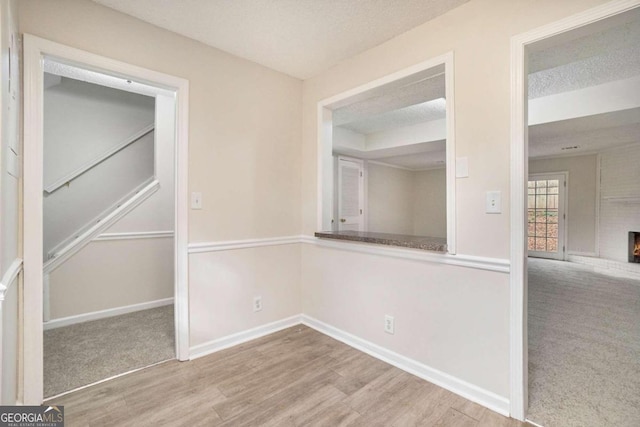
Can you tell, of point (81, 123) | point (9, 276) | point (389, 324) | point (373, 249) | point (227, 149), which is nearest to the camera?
point (9, 276)

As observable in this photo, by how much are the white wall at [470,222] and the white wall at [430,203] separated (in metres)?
5.84

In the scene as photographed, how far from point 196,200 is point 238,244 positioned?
52 centimetres

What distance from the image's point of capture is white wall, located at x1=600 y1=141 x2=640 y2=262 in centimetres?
557

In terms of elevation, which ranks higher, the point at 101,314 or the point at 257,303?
the point at 257,303

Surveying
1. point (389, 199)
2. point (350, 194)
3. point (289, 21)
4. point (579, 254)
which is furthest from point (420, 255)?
point (579, 254)

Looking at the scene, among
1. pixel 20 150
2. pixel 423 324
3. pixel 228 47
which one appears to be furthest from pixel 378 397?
pixel 228 47

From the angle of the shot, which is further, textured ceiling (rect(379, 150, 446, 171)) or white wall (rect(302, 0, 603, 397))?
textured ceiling (rect(379, 150, 446, 171))

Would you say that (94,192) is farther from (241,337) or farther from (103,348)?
(241,337)

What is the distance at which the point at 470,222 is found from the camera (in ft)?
5.97

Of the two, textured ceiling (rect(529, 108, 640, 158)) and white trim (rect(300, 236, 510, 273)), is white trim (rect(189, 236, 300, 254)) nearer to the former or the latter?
white trim (rect(300, 236, 510, 273))

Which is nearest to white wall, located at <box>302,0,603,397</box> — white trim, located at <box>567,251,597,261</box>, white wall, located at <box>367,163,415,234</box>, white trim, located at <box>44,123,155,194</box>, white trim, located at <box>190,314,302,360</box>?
white trim, located at <box>190,314,302,360</box>

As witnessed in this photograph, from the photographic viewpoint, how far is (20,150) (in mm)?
1643

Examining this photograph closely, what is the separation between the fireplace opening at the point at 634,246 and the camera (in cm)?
554

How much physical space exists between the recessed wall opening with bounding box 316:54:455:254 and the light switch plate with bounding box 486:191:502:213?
0.70 ft
